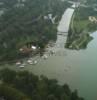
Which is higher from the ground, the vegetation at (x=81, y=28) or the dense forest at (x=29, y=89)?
the dense forest at (x=29, y=89)

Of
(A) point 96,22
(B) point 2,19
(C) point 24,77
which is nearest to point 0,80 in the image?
(C) point 24,77

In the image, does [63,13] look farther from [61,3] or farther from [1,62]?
[1,62]

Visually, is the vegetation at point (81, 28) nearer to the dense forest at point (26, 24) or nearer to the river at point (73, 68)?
the river at point (73, 68)

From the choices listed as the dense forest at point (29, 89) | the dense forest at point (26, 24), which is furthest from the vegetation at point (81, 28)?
the dense forest at point (29, 89)

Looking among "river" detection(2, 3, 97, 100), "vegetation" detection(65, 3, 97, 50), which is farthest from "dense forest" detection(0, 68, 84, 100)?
"vegetation" detection(65, 3, 97, 50)

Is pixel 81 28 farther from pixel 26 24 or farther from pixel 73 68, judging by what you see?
pixel 73 68

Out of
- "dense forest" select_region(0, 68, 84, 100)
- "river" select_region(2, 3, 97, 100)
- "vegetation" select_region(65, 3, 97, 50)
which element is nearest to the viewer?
"dense forest" select_region(0, 68, 84, 100)

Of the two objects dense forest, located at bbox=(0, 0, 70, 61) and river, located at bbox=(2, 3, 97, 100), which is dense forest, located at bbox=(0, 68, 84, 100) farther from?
dense forest, located at bbox=(0, 0, 70, 61)
